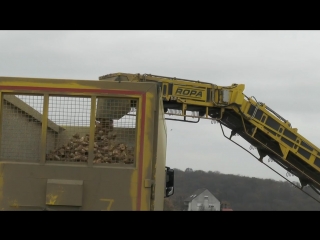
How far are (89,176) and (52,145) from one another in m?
0.49

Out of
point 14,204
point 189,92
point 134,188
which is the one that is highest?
point 189,92

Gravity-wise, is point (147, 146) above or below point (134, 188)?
above

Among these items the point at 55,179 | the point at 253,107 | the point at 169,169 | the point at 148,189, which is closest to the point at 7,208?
the point at 55,179

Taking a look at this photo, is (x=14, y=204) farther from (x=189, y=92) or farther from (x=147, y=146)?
(x=189, y=92)

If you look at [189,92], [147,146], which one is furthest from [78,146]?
[189,92]

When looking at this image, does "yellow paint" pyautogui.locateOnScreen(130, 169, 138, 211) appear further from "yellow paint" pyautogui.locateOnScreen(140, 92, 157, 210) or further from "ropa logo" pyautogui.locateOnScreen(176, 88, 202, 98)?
"ropa logo" pyautogui.locateOnScreen(176, 88, 202, 98)

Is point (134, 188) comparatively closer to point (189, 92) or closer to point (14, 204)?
point (14, 204)

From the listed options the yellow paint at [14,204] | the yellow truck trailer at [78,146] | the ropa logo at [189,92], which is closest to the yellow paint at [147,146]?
the yellow truck trailer at [78,146]

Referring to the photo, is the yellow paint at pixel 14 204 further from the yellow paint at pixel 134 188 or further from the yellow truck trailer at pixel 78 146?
the yellow paint at pixel 134 188

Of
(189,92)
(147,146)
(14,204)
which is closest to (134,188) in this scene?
(147,146)

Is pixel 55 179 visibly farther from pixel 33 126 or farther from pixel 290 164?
pixel 290 164

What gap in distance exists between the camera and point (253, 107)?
47.9ft

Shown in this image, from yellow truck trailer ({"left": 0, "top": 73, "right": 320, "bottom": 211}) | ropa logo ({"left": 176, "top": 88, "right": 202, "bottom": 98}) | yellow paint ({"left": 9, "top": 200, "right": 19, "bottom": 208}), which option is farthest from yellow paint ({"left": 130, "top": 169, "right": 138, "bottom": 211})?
ropa logo ({"left": 176, "top": 88, "right": 202, "bottom": 98})

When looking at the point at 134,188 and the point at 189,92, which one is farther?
the point at 189,92
